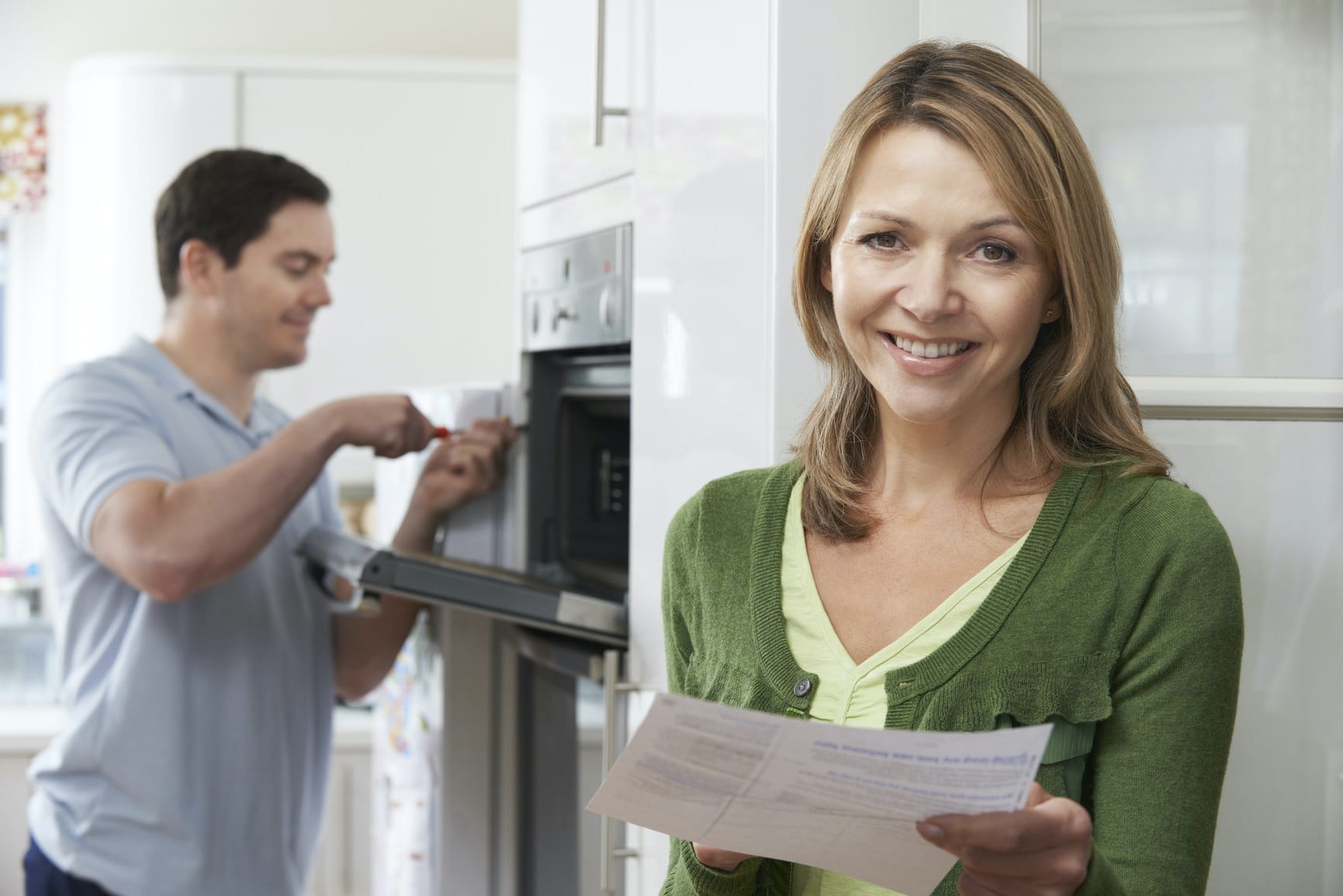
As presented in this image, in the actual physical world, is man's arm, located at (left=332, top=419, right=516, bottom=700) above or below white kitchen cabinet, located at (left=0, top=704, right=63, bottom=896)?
above

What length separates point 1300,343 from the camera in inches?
40.2

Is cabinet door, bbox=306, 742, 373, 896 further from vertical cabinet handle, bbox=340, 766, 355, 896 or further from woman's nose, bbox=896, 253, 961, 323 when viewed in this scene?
woman's nose, bbox=896, 253, 961, 323

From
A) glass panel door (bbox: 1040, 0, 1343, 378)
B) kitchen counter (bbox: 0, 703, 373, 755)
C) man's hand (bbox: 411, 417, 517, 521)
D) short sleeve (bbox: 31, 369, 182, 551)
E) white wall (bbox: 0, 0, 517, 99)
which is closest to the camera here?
glass panel door (bbox: 1040, 0, 1343, 378)

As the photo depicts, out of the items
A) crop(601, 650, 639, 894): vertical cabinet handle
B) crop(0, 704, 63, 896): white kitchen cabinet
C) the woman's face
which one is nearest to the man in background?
crop(601, 650, 639, 894): vertical cabinet handle

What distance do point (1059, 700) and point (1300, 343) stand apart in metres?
0.45

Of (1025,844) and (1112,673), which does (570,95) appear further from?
(1025,844)

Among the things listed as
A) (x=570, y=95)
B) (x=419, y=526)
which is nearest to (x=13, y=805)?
(x=419, y=526)

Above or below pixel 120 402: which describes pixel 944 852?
below

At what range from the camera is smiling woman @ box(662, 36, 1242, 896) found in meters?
0.74

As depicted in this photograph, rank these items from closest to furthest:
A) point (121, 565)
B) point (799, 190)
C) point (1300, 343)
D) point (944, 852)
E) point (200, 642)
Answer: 1. point (944, 852)
2. point (1300, 343)
3. point (799, 190)
4. point (121, 565)
5. point (200, 642)

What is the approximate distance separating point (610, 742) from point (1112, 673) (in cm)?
71

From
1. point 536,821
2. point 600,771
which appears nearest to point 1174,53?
point 600,771

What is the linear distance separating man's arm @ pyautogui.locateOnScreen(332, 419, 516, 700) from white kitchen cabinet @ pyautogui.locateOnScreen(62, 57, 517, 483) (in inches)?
40.4

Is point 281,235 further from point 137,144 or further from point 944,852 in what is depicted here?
point 944,852
